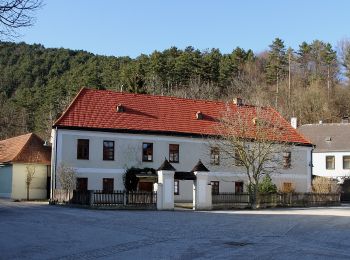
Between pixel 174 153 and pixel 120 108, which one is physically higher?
pixel 120 108

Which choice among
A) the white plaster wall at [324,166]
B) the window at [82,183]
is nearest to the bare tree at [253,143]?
the window at [82,183]

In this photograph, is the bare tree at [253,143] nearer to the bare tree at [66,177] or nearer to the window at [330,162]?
the bare tree at [66,177]

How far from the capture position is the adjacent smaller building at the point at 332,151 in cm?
5988

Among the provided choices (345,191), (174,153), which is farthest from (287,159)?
(174,153)

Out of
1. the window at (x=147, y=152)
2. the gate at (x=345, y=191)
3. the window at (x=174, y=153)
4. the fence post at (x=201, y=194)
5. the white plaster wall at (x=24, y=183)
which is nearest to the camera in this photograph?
the fence post at (x=201, y=194)

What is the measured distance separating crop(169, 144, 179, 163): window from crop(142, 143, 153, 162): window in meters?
1.75

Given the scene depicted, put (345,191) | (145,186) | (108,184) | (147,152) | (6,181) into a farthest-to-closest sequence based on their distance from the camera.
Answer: (345,191) < (6,181) < (147,152) < (145,186) < (108,184)

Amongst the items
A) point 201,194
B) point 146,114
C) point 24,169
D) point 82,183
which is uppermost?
point 146,114

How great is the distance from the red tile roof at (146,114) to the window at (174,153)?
46.5 inches

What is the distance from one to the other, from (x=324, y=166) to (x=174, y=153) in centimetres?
2411

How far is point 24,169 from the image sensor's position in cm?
4591

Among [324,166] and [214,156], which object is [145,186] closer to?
[214,156]

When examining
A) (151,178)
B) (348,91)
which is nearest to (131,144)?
(151,178)

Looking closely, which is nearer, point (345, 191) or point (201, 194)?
point (201, 194)
